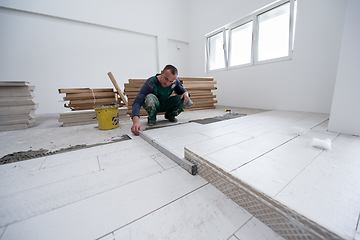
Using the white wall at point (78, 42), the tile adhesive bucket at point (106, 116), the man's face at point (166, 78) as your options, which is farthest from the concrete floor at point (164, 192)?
the white wall at point (78, 42)

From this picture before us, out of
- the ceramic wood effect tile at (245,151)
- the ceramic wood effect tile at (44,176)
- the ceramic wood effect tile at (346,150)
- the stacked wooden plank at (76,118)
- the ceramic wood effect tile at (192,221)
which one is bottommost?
the ceramic wood effect tile at (192,221)

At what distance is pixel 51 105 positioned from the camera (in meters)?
4.40

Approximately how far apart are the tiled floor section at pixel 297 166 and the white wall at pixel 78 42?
419 cm

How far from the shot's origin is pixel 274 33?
3711 millimetres

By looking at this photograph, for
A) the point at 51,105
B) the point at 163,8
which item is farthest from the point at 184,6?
the point at 51,105

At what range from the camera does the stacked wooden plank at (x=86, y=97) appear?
356 centimetres

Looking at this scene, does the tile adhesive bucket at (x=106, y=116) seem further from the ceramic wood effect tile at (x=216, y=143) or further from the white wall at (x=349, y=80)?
the white wall at (x=349, y=80)

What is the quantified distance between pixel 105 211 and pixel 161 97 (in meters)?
2.00

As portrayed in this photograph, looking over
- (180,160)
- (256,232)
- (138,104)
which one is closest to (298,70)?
(138,104)

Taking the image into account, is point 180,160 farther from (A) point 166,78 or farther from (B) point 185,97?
(B) point 185,97

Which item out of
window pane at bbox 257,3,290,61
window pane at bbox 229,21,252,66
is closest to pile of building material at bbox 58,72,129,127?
window pane at bbox 229,21,252,66

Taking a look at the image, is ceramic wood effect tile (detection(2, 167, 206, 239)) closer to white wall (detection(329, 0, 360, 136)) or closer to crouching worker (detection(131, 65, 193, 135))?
crouching worker (detection(131, 65, 193, 135))

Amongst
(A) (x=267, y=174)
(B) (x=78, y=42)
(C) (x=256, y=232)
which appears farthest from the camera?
(B) (x=78, y=42)

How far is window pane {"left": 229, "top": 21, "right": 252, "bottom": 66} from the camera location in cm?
429
